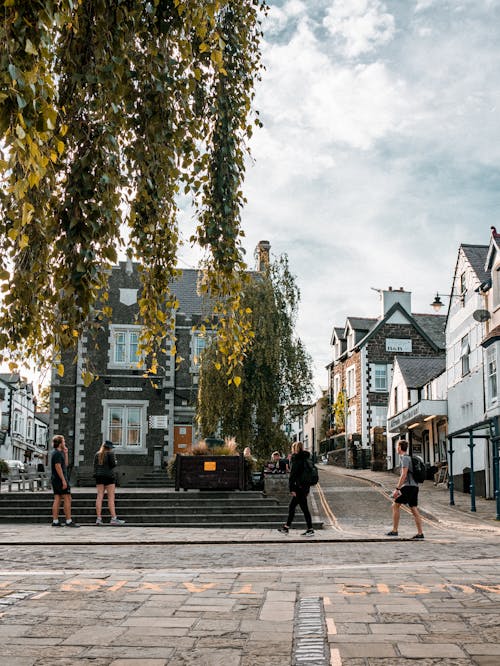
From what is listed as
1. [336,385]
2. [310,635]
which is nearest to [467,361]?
[310,635]

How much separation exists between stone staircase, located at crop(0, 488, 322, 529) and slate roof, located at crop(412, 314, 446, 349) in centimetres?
3420

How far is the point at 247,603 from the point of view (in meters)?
6.69

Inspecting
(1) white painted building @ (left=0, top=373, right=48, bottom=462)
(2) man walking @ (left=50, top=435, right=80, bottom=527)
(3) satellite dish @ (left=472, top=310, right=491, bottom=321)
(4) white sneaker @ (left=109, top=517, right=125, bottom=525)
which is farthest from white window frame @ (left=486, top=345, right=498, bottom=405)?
(1) white painted building @ (left=0, top=373, right=48, bottom=462)

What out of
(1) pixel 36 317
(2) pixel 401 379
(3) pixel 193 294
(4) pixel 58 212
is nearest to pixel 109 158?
(4) pixel 58 212

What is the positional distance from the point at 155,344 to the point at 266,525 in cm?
1257

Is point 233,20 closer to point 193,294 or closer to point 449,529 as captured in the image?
point 449,529

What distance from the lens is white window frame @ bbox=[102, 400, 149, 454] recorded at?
34344 mm

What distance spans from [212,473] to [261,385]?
9.21 meters

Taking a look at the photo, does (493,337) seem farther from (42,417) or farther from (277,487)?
(42,417)

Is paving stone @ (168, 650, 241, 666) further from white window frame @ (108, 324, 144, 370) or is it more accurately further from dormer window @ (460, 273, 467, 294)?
white window frame @ (108, 324, 144, 370)

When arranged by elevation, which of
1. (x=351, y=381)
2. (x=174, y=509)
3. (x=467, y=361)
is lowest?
(x=174, y=509)

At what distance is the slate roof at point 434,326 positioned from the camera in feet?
→ 170

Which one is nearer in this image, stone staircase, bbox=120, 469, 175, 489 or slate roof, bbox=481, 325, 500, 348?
slate roof, bbox=481, 325, 500, 348

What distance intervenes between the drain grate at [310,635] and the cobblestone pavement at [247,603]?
0.04 ft
